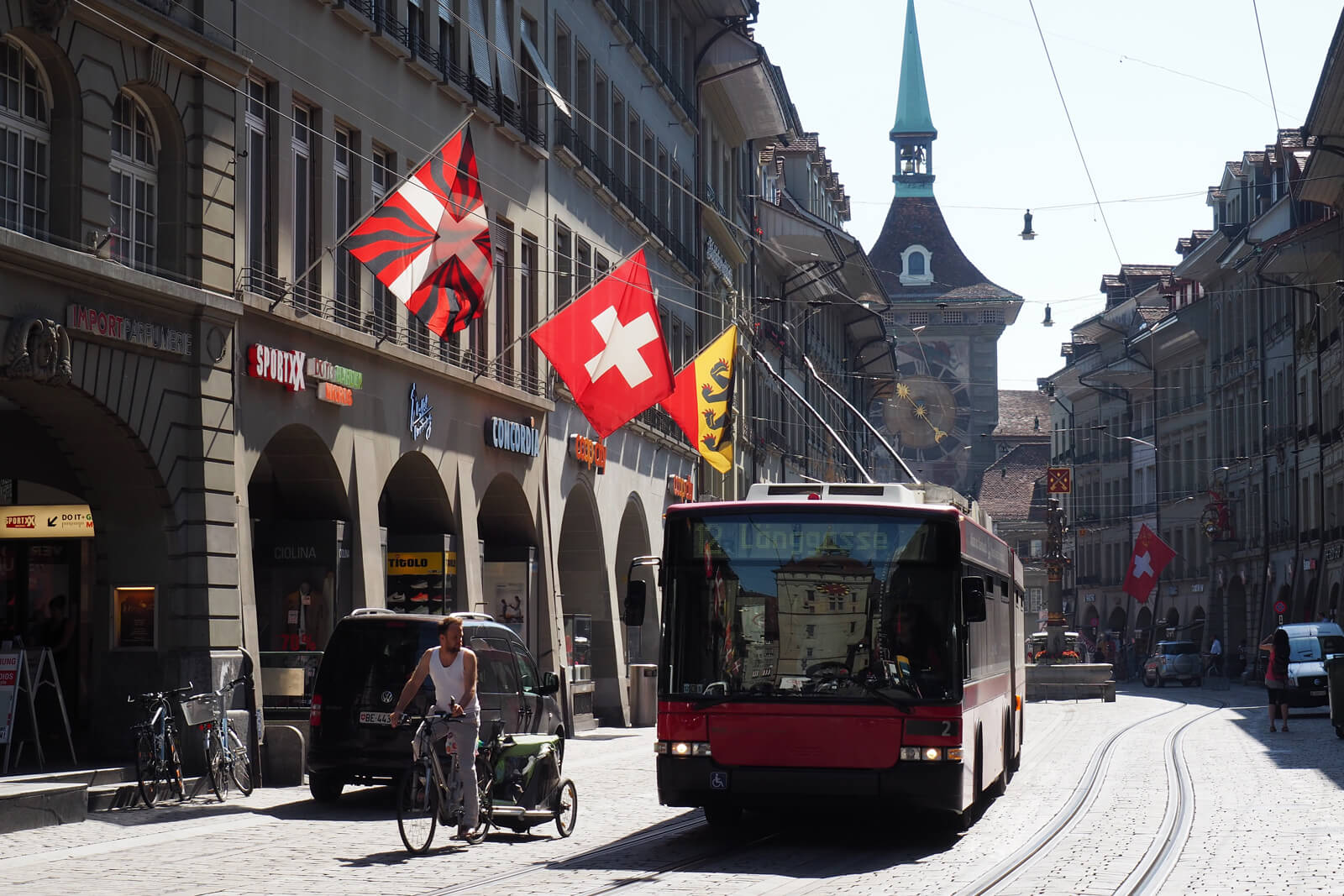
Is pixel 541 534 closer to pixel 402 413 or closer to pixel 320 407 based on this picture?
pixel 402 413

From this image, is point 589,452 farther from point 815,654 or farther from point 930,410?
point 930,410

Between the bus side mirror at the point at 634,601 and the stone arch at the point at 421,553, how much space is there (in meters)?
12.0

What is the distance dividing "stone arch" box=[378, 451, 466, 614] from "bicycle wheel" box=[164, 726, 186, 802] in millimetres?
9023

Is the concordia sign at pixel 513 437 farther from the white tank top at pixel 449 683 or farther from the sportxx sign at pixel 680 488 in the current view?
the white tank top at pixel 449 683

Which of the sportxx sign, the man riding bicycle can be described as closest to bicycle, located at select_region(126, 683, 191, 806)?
the man riding bicycle

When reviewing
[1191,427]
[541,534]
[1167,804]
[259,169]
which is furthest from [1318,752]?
[1191,427]

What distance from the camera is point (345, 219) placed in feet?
83.0

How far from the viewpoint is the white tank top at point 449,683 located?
590 inches

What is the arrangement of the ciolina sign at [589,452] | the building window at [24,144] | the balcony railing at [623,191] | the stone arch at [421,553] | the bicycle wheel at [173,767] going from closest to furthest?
the bicycle wheel at [173,767], the building window at [24,144], the stone arch at [421,553], the ciolina sign at [589,452], the balcony railing at [623,191]

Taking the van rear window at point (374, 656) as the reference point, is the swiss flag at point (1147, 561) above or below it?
above

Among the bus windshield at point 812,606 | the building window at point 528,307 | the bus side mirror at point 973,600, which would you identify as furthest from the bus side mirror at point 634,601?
the building window at point 528,307

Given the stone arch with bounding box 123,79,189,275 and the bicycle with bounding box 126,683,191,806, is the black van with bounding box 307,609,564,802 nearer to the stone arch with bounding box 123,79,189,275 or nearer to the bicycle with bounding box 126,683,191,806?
the bicycle with bounding box 126,683,191,806

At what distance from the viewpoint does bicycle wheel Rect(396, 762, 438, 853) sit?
1433cm

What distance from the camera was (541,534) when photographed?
32.4 metres
